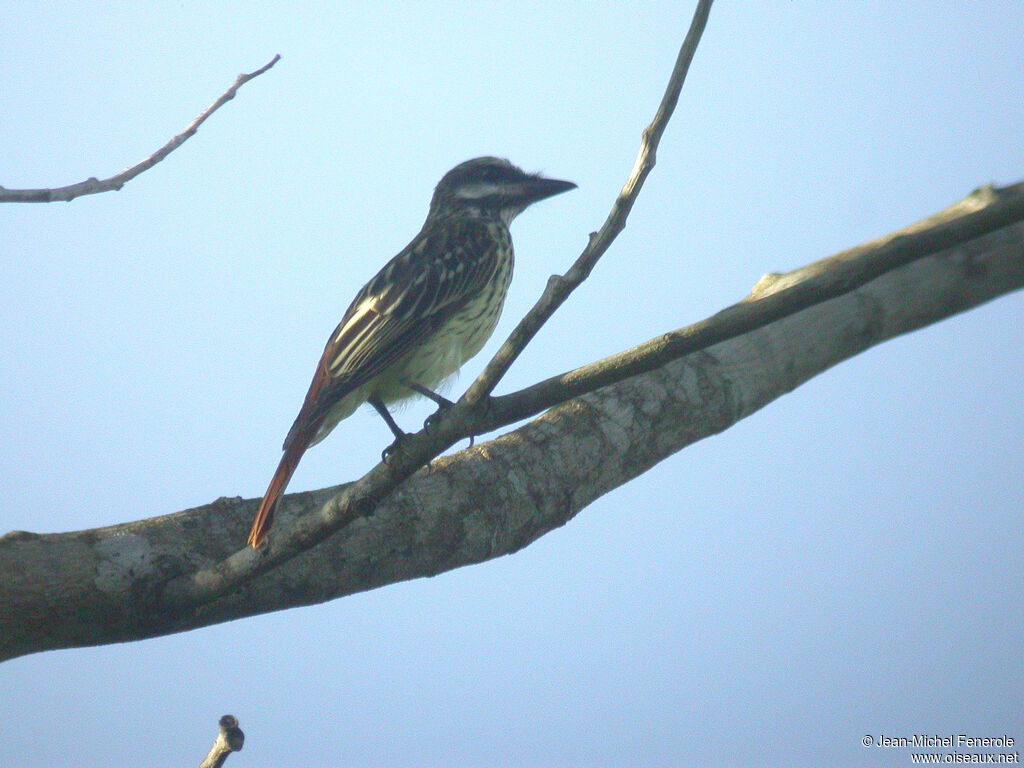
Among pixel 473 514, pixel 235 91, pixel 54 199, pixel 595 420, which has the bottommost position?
pixel 473 514

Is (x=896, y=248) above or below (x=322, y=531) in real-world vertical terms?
above

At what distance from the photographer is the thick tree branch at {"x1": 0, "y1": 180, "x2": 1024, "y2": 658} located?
10.7 feet

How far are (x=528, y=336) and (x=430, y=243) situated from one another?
8.48 feet

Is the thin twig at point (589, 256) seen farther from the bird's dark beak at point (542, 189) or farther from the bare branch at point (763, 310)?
the bird's dark beak at point (542, 189)

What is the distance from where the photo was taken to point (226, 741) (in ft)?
10.6

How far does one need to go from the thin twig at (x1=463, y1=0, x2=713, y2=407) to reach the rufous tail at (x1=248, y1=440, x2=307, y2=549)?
0.91 metres

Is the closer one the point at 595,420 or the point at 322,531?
the point at 322,531

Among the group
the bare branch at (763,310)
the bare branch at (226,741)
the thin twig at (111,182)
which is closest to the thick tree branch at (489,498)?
the bare branch at (763,310)

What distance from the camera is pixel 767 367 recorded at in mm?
5082

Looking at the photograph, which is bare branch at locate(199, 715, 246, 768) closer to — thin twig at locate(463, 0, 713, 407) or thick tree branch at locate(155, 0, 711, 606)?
thick tree branch at locate(155, 0, 711, 606)

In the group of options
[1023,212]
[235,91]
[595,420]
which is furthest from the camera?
[595,420]

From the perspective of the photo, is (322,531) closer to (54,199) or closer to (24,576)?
(24,576)

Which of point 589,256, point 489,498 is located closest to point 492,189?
point 489,498

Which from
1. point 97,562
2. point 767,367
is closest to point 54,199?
point 97,562
